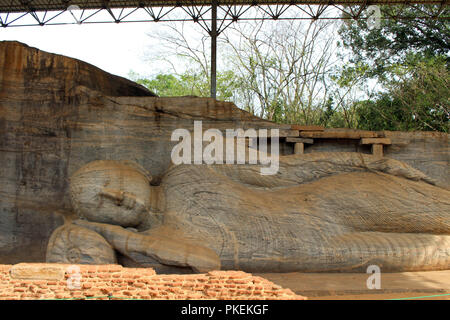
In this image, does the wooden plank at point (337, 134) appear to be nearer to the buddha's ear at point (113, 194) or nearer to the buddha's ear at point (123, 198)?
the buddha's ear at point (123, 198)

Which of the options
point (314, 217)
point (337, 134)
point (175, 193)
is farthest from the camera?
point (337, 134)

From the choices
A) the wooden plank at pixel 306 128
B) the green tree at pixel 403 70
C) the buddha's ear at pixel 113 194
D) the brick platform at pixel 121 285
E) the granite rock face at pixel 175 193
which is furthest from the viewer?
the green tree at pixel 403 70

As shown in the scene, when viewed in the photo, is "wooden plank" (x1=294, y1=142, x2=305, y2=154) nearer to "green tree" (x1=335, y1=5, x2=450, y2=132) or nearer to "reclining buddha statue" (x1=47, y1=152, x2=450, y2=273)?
"reclining buddha statue" (x1=47, y1=152, x2=450, y2=273)

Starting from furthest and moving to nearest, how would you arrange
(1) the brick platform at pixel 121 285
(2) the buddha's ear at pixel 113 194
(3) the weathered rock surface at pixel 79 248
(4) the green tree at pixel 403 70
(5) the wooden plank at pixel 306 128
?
(4) the green tree at pixel 403 70
(5) the wooden plank at pixel 306 128
(2) the buddha's ear at pixel 113 194
(3) the weathered rock surface at pixel 79 248
(1) the brick platform at pixel 121 285

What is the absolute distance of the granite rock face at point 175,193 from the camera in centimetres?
521

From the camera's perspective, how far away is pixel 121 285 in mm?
3947

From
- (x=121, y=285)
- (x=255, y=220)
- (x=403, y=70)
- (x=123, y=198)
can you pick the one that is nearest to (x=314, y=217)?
(x=255, y=220)

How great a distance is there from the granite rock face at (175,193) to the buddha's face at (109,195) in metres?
0.01

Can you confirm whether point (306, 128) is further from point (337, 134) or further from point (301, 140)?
point (337, 134)

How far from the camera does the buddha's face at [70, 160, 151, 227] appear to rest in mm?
5398

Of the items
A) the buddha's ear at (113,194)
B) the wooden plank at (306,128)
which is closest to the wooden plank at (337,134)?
the wooden plank at (306,128)

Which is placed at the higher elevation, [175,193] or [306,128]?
[306,128]

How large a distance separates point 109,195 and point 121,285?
165 cm

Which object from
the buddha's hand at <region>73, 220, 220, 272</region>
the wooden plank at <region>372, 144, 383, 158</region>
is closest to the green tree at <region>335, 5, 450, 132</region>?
the wooden plank at <region>372, 144, 383, 158</region>
